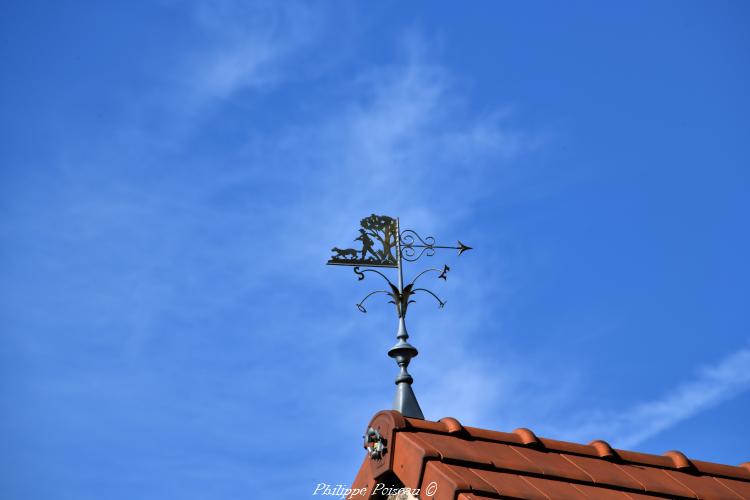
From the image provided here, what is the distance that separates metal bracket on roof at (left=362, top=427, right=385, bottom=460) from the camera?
3988 mm

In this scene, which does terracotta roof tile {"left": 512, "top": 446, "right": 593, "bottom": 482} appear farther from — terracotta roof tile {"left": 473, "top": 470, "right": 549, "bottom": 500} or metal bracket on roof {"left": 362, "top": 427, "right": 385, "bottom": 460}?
metal bracket on roof {"left": 362, "top": 427, "right": 385, "bottom": 460}

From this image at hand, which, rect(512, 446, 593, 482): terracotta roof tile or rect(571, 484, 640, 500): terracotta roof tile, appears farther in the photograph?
rect(512, 446, 593, 482): terracotta roof tile

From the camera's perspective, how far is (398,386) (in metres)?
5.38

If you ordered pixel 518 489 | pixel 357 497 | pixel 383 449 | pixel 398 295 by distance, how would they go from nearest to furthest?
pixel 518 489
pixel 383 449
pixel 357 497
pixel 398 295

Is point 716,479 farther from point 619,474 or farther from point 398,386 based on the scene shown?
point 398,386

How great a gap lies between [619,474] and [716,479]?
2.16 feet

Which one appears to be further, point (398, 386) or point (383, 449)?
point (398, 386)

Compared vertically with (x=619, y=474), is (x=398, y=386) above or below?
above

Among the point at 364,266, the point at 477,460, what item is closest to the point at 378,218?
the point at 364,266

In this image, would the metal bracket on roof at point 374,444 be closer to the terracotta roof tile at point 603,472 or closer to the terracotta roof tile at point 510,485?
the terracotta roof tile at point 510,485
